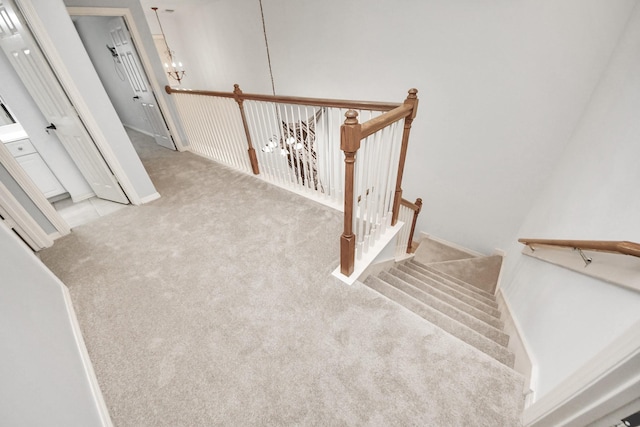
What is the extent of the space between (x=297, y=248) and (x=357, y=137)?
113cm

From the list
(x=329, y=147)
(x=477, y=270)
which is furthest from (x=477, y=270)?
(x=329, y=147)

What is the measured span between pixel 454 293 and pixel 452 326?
111 cm

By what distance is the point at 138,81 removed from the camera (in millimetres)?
4121

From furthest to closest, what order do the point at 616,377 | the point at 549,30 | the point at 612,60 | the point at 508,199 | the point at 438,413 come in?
the point at 508,199
the point at 549,30
the point at 612,60
the point at 438,413
the point at 616,377

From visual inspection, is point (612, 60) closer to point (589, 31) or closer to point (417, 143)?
point (589, 31)

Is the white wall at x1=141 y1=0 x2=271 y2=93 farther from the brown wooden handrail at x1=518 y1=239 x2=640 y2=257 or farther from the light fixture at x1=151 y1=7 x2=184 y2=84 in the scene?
the brown wooden handrail at x1=518 y1=239 x2=640 y2=257

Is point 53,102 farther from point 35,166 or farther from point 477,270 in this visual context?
point 477,270

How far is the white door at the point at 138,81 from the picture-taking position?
12.1ft

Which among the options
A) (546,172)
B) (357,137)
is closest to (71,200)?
(357,137)

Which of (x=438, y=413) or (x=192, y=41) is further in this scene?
(x=192, y=41)

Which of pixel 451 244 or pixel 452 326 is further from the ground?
pixel 452 326

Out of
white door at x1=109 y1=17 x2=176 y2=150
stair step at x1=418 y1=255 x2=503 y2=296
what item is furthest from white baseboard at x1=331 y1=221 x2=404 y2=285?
white door at x1=109 y1=17 x2=176 y2=150

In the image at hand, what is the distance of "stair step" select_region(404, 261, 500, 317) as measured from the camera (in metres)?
2.47

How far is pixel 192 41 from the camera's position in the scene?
6168 mm
